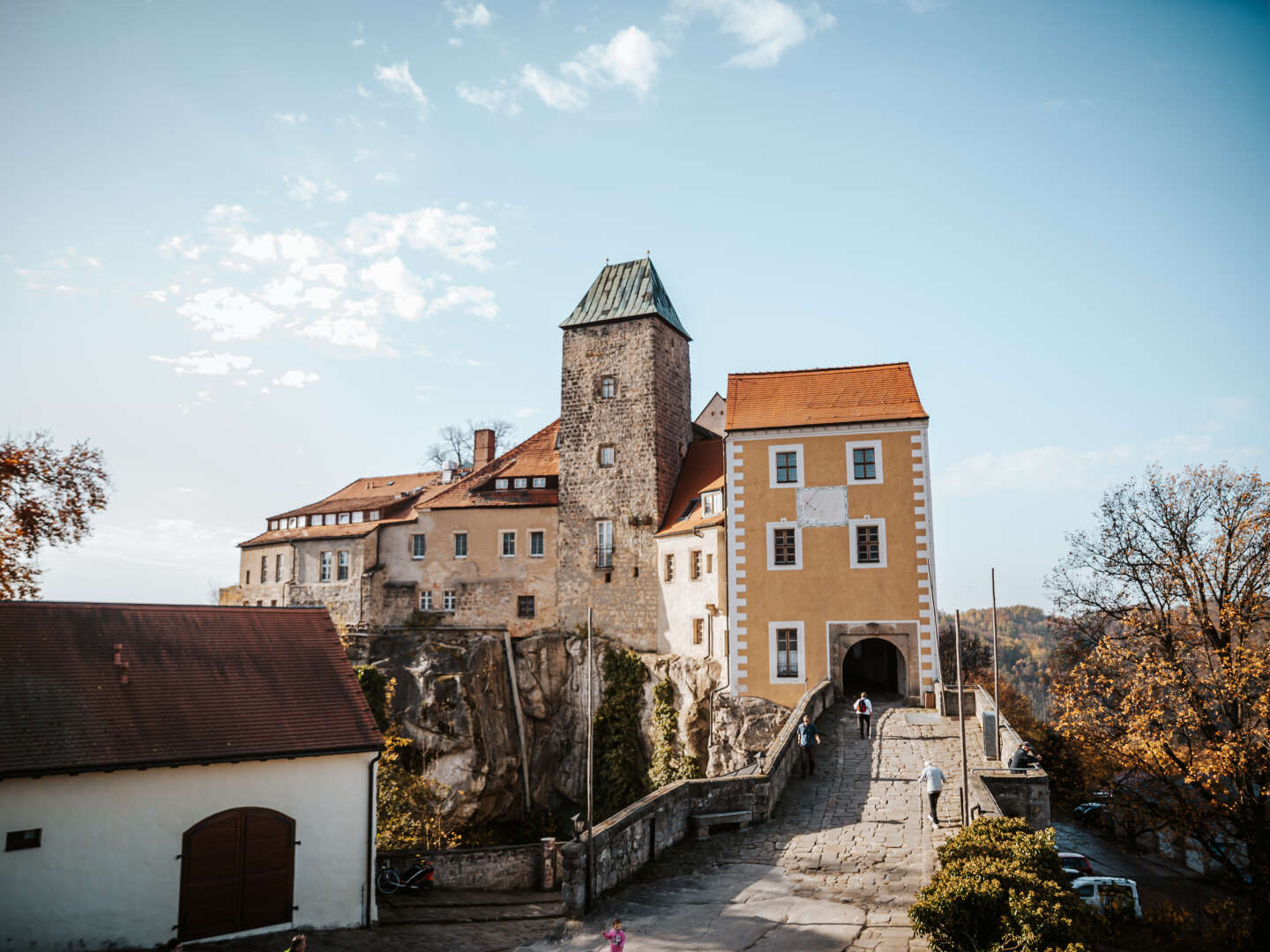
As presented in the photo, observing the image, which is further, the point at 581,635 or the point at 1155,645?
the point at 581,635

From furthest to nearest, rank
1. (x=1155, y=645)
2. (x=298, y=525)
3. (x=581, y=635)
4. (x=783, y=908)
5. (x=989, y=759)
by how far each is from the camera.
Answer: (x=298, y=525) < (x=581, y=635) < (x=1155, y=645) < (x=989, y=759) < (x=783, y=908)

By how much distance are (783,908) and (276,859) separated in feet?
29.7

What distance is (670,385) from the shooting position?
41.2 m

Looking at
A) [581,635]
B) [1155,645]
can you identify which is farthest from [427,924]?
[581,635]

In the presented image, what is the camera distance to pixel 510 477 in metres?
43.5

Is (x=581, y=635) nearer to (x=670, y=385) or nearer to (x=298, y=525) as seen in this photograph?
(x=670, y=385)

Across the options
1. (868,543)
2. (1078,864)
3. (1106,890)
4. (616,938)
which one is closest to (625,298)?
(868,543)

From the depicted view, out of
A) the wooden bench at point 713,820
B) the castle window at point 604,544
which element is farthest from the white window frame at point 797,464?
the wooden bench at point 713,820

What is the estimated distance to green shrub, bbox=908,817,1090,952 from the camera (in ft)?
29.8

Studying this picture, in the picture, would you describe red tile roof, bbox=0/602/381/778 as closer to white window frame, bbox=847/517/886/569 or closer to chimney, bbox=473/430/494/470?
white window frame, bbox=847/517/886/569

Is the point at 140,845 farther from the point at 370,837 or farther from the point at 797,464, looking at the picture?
the point at 797,464

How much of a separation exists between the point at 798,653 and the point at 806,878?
14765 mm

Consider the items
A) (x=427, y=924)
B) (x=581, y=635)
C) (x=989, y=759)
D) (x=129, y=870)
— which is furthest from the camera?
(x=581, y=635)

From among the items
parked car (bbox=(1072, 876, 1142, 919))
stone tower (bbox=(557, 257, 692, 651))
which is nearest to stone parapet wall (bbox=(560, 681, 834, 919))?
parked car (bbox=(1072, 876, 1142, 919))
